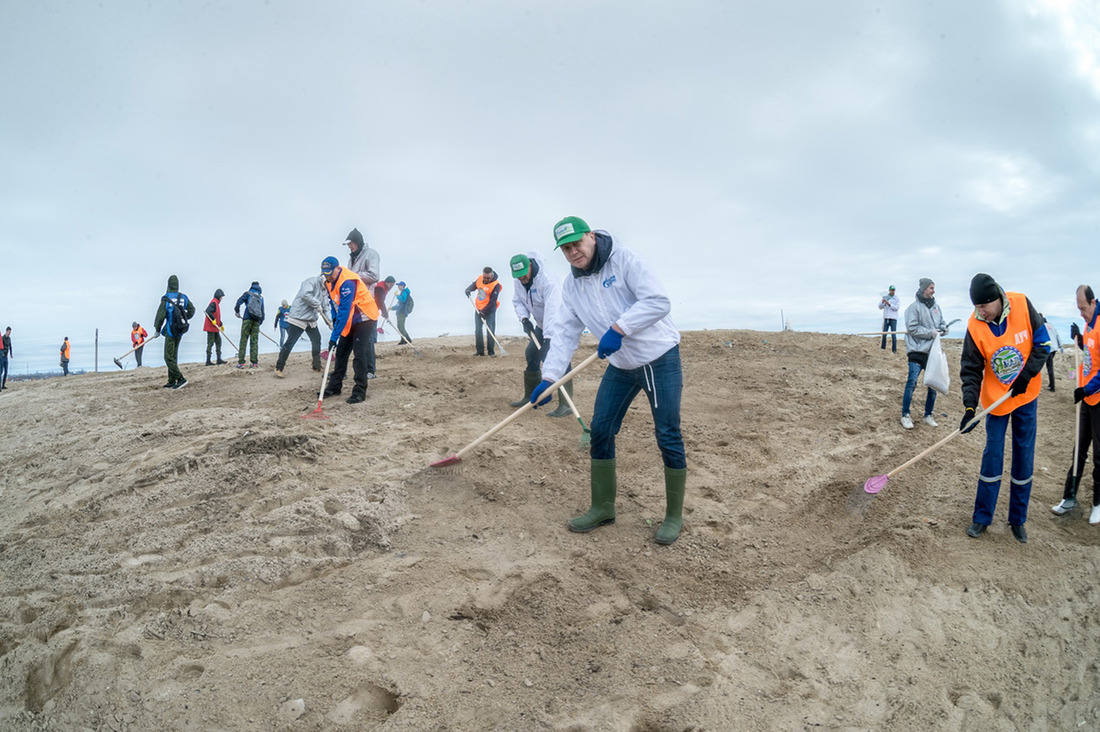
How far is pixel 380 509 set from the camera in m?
4.20

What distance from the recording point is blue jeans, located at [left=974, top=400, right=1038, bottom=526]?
4.08 metres

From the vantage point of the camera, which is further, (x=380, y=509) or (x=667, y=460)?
(x=380, y=509)

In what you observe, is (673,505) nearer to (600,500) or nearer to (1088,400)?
(600,500)

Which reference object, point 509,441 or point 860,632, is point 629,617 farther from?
point 509,441

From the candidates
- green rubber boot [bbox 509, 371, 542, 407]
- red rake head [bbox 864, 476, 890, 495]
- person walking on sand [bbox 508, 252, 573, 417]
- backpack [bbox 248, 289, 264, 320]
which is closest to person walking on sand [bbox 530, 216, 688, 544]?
red rake head [bbox 864, 476, 890, 495]

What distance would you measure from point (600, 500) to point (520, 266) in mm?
3086

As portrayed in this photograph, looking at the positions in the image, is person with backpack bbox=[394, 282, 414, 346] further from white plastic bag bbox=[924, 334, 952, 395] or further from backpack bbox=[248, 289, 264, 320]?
white plastic bag bbox=[924, 334, 952, 395]

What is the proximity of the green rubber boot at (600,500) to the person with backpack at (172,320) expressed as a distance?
774cm

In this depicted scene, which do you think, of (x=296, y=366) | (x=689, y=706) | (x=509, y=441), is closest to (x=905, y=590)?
(x=689, y=706)

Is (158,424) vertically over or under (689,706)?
over

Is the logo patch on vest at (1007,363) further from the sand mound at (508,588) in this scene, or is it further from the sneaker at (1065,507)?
the sneaker at (1065,507)

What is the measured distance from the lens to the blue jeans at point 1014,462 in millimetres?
4082

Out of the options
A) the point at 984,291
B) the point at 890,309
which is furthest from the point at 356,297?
the point at 890,309

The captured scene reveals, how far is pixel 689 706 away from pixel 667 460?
5.19ft
